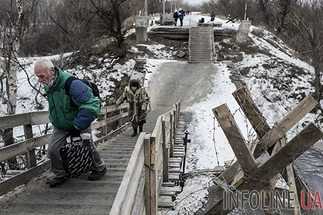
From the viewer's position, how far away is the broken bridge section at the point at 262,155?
473cm

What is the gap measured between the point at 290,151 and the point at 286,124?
3.68 feet

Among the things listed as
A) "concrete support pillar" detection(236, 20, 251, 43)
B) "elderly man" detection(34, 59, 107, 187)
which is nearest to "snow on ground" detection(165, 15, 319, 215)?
"concrete support pillar" detection(236, 20, 251, 43)

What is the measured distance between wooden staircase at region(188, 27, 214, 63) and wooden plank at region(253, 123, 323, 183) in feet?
73.4

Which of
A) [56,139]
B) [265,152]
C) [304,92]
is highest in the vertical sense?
[56,139]

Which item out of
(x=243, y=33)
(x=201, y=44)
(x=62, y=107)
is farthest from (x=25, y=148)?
(x=243, y=33)

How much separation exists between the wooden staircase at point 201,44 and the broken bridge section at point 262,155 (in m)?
21.4

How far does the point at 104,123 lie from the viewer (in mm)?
10469

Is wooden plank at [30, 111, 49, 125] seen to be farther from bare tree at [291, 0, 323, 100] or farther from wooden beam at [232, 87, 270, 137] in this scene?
bare tree at [291, 0, 323, 100]

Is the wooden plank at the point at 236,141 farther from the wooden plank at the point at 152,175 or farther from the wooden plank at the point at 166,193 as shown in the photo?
the wooden plank at the point at 166,193

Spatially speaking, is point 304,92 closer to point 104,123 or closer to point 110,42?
point 110,42

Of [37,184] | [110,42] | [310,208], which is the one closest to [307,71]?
[110,42]

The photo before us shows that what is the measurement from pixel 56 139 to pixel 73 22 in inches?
922

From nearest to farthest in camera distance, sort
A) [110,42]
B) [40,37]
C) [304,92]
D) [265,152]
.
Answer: [265,152] < [304,92] < [110,42] < [40,37]

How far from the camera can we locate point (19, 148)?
5.61 meters
